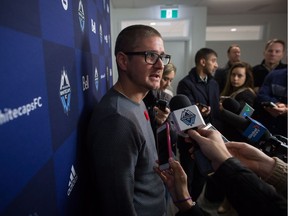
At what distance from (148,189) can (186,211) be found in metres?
0.23

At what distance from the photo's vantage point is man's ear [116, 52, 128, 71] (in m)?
1.10

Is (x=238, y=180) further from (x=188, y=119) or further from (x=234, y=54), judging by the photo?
(x=234, y=54)

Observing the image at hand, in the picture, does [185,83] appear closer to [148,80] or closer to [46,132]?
[148,80]

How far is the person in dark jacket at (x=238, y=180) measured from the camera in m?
0.54

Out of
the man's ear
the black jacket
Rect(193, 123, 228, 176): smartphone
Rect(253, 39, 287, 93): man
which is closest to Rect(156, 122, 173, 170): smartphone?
Rect(193, 123, 228, 176): smartphone

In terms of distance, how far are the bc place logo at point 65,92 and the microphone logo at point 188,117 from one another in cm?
41

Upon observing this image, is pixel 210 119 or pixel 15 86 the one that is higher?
pixel 15 86

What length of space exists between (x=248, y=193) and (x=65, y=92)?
0.65 meters

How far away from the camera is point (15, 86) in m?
0.46

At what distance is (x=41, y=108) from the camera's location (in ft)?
1.97

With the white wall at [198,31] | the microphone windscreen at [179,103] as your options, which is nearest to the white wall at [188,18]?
the white wall at [198,31]

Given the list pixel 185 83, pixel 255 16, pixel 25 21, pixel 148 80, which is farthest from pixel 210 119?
pixel 255 16

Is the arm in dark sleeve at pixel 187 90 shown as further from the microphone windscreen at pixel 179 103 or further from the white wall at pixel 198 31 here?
the white wall at pixel 198 31

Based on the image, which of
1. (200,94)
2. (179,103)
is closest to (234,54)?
(200,94)
